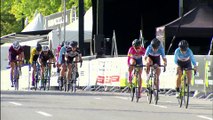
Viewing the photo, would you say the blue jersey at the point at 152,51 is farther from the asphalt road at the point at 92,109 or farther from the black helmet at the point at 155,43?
the asphalt road at the point at 92,109

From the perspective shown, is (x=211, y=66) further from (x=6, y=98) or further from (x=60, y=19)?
(x=60, y=19)

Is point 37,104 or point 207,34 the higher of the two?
point 207,34

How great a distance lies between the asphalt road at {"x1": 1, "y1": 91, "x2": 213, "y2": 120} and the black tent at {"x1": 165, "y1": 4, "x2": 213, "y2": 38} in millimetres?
8320

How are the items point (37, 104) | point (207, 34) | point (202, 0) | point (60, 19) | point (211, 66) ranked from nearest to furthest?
point (37, 104) < point (211, 66) < point (207, 34) < point (202, 0) < point (60, 19)

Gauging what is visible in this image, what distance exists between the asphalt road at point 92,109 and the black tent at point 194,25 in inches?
328

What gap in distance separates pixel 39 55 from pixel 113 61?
3184 mm

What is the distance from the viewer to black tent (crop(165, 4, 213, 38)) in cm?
2959

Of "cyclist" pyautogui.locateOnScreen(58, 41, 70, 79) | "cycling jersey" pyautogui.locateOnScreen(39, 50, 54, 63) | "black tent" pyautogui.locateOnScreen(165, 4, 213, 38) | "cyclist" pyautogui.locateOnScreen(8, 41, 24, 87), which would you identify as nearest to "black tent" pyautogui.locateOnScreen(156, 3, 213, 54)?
"black tent" pyautogui.locateOnScreen(165, 4, 213, 38)

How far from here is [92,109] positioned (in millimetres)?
17516

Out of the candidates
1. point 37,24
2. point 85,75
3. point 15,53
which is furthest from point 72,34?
point 37,24

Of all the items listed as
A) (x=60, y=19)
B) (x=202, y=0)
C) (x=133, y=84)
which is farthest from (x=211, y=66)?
(x=60, y=19)

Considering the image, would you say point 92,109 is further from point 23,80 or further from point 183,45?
point 23,80

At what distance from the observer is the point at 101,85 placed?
30203 mm

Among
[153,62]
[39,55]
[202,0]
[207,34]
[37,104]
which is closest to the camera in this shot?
[37,104]
